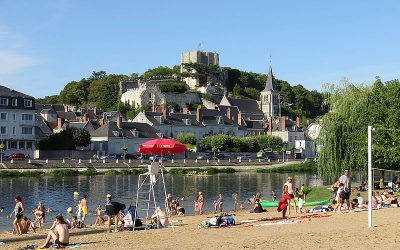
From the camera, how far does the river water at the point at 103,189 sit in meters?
39.5

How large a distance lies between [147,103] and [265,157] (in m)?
37.7

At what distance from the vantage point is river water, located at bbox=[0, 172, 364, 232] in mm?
39541

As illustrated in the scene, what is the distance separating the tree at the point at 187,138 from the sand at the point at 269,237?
7306 cm

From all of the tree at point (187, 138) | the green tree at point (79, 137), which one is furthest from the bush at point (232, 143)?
the green tree at point (79, 137)

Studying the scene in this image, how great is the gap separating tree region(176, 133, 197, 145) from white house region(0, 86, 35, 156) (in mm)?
24549

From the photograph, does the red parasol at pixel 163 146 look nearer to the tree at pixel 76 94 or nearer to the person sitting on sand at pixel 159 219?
the person sitting on sand at pixel 159 219

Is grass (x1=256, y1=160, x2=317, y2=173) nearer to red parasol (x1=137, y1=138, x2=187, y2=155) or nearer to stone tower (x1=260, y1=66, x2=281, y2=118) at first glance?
stone tower (x1=260, y1=66, x2=281, y2=118)

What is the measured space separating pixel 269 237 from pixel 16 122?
6716 centimetres

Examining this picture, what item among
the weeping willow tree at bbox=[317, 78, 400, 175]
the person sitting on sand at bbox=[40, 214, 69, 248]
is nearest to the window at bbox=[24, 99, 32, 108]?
the weeping willow tree at bbox=[317, 78, 400, 175]

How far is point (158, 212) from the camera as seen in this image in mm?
21031

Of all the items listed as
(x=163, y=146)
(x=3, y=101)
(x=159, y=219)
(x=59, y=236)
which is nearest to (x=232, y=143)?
(x=3, y=101)

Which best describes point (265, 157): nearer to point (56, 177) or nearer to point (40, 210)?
point (56, 177)

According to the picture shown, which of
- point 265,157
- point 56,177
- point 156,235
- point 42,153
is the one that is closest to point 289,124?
point 265,157

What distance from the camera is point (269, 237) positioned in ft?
54.2
